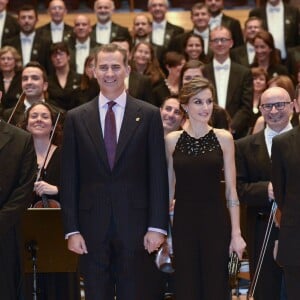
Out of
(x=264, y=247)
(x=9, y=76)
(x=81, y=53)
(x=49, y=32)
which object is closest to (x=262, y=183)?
(x=264, y=247)

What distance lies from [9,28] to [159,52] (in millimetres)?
1940

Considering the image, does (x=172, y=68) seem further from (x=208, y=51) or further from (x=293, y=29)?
(x=293, y=29)

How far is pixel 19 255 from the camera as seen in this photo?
4867 mm

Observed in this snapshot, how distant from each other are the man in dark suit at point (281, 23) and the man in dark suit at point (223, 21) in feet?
1.00

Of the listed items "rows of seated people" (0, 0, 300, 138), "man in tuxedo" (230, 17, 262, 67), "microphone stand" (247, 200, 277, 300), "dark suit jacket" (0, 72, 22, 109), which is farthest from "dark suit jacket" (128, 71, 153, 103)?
"microphone stand" (247, 200, 277, 300)

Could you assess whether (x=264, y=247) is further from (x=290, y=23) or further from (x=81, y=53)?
(x=290, y=23)

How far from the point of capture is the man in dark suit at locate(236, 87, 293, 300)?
5.35 m

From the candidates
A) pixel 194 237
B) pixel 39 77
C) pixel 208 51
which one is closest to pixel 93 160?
pixel 194 237

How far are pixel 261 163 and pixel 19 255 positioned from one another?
5.13ft

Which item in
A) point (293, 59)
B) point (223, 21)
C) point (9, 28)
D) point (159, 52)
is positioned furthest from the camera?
point (9, 28)

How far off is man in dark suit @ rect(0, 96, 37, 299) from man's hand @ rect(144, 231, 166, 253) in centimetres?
75

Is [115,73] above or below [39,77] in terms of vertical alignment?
below

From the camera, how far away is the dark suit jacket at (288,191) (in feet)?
14.1

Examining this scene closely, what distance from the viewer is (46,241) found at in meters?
5.03
